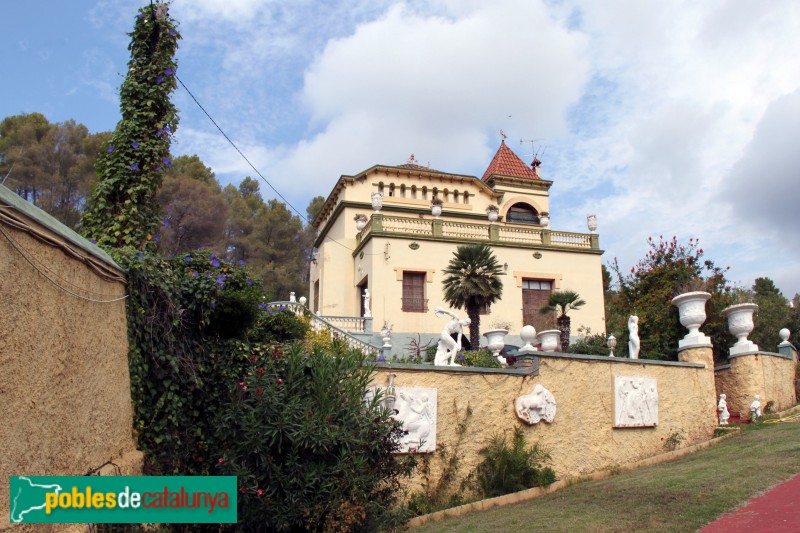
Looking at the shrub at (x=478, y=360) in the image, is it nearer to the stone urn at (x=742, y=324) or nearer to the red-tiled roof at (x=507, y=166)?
the stone urn at (x=742, y=324)

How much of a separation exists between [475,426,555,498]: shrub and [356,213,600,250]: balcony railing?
53.2ft

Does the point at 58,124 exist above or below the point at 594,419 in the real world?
above

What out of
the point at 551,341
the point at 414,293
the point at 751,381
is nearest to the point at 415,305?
the point at 414,293

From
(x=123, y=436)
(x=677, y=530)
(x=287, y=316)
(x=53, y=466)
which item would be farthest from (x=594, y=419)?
(x=53, y=466)

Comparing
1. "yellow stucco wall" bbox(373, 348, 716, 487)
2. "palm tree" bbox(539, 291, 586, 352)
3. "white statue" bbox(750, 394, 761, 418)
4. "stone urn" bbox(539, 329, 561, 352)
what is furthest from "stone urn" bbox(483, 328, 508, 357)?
"palm tree" bbox(539, 291, 586, 352)

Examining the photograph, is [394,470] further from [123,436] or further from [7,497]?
[7,497]

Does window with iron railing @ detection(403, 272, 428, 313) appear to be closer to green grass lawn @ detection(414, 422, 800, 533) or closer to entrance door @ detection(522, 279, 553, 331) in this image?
entrance door @ detection(522, 279, 553, 331)

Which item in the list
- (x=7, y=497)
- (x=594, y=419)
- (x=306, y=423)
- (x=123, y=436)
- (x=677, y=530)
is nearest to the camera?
(x=7, y=497)

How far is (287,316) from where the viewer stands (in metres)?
12.9

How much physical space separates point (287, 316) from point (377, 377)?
10.9 ft

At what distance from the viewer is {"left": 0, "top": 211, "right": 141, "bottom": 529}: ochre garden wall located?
4879 mm

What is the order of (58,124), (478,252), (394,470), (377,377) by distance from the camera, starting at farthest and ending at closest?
(58,124)
(478,252)
(377,377)
(394,470)

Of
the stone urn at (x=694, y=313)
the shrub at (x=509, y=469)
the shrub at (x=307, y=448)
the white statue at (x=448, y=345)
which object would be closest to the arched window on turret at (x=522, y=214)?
the stone urn at (x=694, y=313)

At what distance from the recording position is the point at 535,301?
91.0 ft
